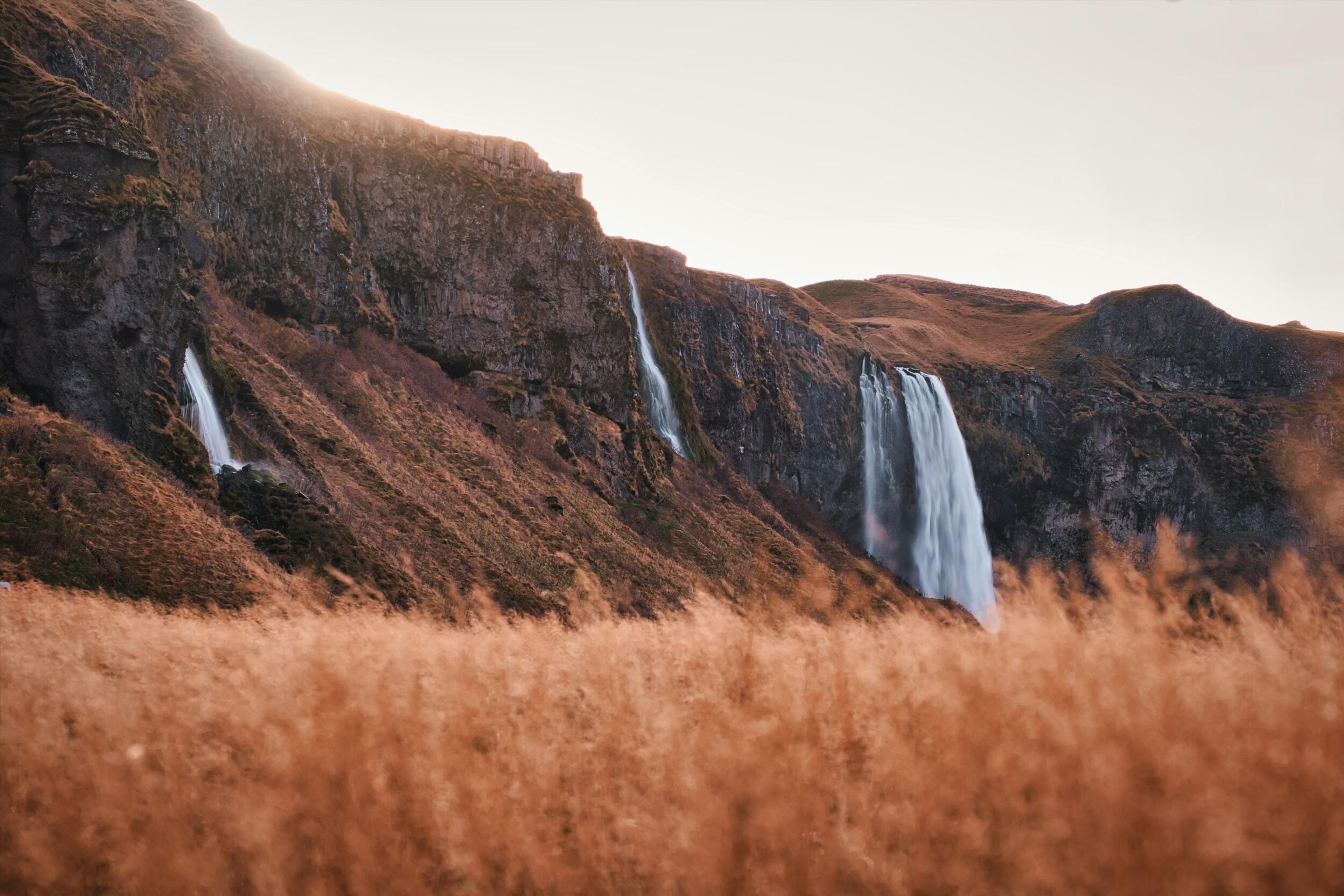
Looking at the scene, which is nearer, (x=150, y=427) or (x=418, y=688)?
(x=418, y=688)

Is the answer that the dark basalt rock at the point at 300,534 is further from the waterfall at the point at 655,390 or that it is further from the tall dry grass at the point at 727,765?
the waterfall at the point at 655,390

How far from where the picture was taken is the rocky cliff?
19141 millimetres

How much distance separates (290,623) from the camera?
324 inches

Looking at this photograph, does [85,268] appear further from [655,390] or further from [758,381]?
[758,381]

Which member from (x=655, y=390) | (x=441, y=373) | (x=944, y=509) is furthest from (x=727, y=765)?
(x=944, y=509)

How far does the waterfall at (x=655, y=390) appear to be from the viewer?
4950 cm

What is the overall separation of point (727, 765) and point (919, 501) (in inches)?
2510

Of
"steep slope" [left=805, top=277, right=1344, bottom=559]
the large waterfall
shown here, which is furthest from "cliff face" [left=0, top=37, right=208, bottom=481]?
"steep slope" [left=805, top=277, right=1344, bottom=559]

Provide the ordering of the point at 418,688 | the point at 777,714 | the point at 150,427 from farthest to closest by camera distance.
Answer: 1. the point at 150,427
2. the point at 418,688
3. the point at 777,714

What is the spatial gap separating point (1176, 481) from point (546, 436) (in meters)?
63.6

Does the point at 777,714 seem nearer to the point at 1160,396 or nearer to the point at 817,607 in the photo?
the point at 817,607

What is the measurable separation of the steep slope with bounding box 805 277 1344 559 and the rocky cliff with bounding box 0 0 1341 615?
1.16 ft

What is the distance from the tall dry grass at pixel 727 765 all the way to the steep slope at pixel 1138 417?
231ft

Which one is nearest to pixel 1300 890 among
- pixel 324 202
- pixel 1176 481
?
pixel 324 202
